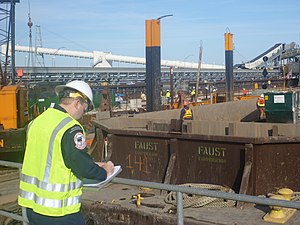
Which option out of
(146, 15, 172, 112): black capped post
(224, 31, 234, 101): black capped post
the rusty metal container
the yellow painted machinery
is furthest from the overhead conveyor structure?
the rusty metal container

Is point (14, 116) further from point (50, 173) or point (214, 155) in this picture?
point (50, 173)

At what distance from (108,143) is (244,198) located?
5.44 m

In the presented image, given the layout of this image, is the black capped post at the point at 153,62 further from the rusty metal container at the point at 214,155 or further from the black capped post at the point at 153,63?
the rusty metal container at the point at 214,155

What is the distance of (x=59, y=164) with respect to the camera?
9.66ft

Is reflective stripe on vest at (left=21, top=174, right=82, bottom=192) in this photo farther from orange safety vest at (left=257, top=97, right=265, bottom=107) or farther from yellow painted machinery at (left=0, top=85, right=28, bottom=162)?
orange safety vest at (left=257, top=97, right=265, bottom=107)

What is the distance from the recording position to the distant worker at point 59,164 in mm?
2900

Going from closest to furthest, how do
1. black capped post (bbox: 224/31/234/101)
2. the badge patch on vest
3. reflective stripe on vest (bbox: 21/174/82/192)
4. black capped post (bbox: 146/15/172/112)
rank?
the badge patch on vest → reflective stripe on vest (bbox: 21/174/82/192) → black capped post (bbox: 146/15/172/112) → black capped post (bbox: 224/31/234/101)

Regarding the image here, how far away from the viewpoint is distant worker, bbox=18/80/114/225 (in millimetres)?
2900

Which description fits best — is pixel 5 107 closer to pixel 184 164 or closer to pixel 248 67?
pixel 184 164

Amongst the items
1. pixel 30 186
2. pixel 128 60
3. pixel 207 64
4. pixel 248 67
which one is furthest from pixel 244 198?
pixel 207 64

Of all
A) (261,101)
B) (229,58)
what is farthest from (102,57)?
(261,101)

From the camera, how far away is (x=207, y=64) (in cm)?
13188

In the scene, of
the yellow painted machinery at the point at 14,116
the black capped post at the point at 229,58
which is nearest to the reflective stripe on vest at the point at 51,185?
the yellow painted machinery at the point at 14,116

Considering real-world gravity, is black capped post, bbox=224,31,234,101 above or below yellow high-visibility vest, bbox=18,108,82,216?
above
